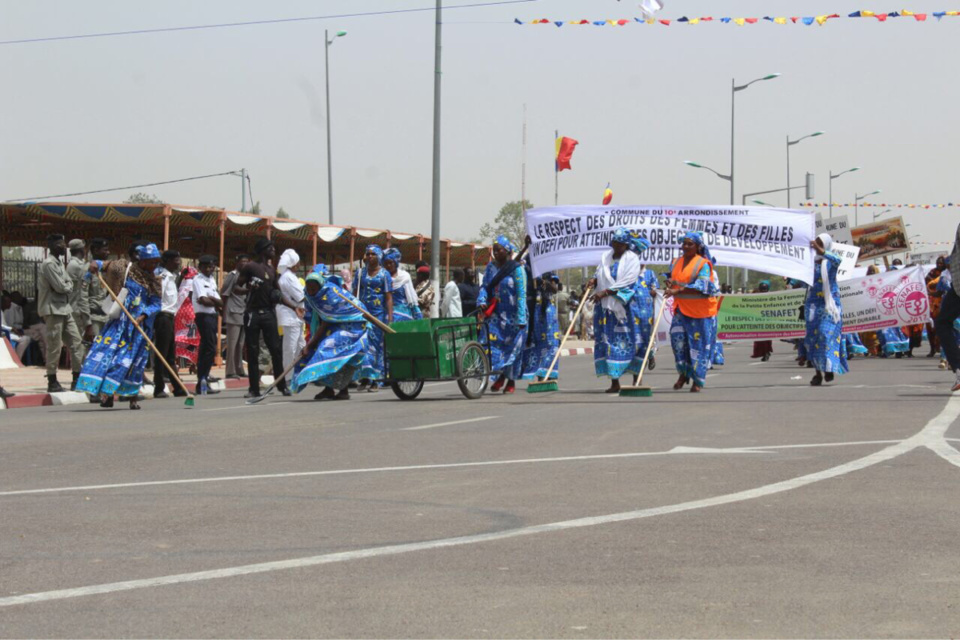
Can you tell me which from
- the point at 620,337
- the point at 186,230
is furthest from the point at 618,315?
the point at 186,230

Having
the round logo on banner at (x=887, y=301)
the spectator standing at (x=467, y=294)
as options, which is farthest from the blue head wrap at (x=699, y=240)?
the spectator standing at (x=467, y=294)

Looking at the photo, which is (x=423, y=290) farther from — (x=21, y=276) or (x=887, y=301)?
(x=21, y=276)

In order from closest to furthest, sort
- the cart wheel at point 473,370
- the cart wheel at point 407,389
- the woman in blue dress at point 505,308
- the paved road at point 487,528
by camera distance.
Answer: the paved road at point 487,528, the cart wheel at point 473,370, the cart wheel at point 407,389, the woman in blue dress at point 505,308

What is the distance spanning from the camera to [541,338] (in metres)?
17.4

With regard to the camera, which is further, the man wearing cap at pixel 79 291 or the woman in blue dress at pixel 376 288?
the man wearing cap at pixel 79 291

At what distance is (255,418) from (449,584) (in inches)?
327

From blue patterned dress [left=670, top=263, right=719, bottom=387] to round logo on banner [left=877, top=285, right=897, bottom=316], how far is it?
33.1ft

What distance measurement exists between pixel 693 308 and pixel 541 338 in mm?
1850

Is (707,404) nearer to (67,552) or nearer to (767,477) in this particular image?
(767,477)

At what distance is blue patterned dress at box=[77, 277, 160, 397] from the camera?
50.6 feet

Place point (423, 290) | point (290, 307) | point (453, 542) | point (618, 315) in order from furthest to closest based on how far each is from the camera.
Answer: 1. point (423, 290)
2. point (290, 307)
3. point (618, 315)
4. point (453, 542)

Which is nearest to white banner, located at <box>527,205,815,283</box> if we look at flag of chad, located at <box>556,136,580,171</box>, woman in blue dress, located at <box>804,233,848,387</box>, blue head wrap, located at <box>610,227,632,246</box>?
woman in blue dress, located at <box>804,233,848,387</box>

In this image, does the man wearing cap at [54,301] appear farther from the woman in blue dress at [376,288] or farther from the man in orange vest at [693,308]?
the man in orange vest at [693,308]

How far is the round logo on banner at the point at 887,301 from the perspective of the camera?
2616cm
